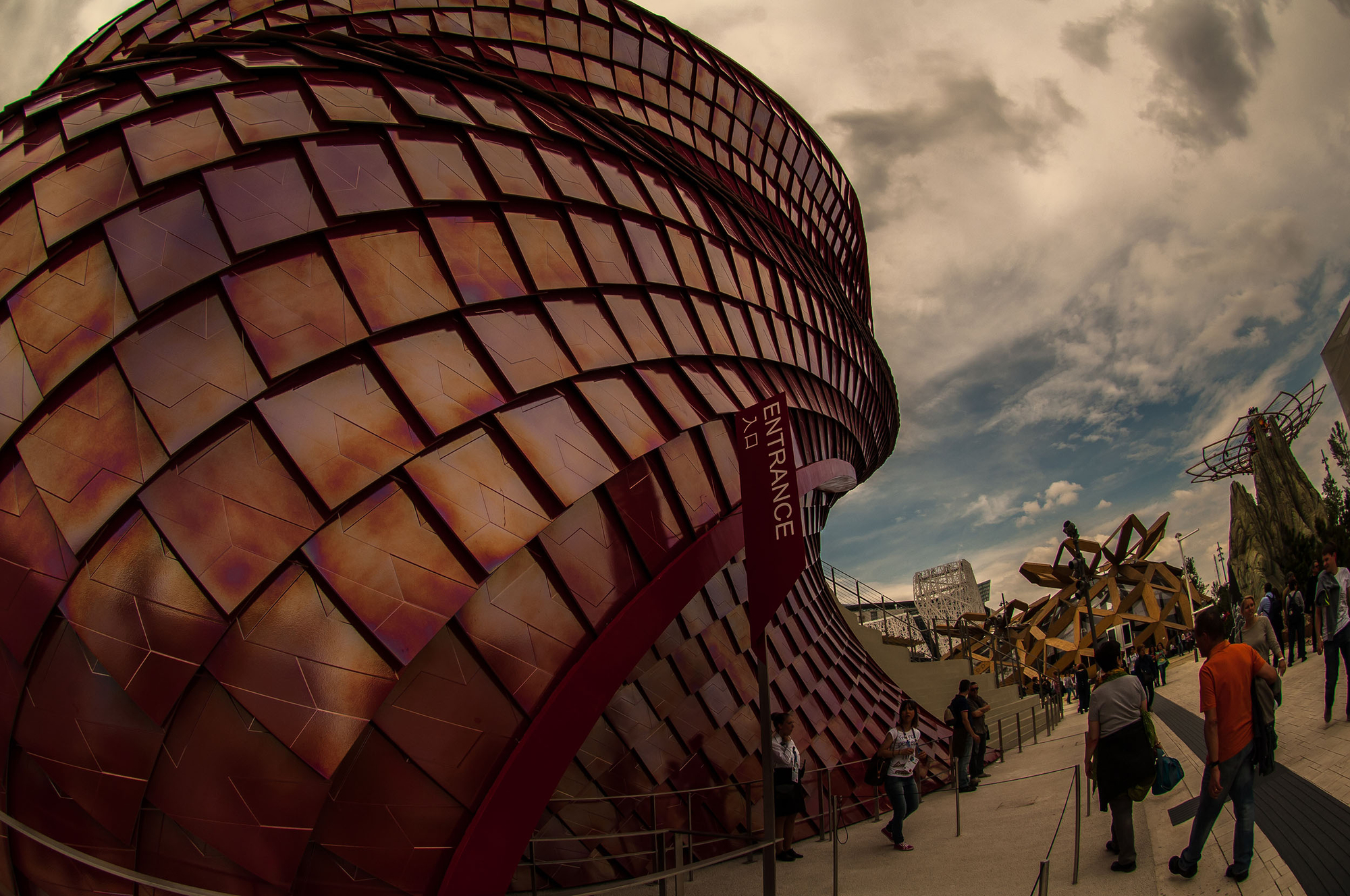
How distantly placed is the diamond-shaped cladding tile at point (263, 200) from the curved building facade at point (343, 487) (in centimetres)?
4

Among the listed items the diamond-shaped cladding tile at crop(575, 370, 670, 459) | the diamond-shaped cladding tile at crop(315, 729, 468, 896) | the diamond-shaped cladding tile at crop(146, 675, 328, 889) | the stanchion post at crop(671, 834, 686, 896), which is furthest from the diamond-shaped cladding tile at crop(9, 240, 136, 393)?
the stanchion post at crop(671, 834, 686, 896)

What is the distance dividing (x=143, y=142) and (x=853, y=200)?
23.2 meters

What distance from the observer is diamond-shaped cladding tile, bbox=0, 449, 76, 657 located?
5391 millimetres

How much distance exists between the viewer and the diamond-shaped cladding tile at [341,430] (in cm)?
577

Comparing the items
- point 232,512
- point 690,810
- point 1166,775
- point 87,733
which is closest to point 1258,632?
point 1166,775

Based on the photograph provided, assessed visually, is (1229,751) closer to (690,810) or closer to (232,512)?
(690,810)

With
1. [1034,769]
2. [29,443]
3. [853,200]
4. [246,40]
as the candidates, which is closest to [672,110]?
[246,40]

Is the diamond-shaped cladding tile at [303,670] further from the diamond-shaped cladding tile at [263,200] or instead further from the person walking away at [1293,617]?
the person walking away at [1293,617]

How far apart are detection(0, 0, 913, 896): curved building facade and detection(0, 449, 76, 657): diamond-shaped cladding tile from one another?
0.03 meters

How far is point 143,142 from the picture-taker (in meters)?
6.95

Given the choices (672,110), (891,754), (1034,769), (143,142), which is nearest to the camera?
(143,142)

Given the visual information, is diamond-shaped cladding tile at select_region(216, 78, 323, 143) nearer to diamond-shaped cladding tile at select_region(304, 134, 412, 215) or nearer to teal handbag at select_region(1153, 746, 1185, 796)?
diamond-shaped cladding tile at select_region(304, 134, 412, 215)

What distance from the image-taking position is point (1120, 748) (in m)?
5.76

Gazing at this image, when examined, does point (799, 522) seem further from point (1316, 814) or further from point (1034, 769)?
point (1034, 769)
